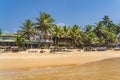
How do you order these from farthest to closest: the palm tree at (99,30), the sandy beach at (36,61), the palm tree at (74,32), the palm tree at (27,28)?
the palm tree at (99,30) < the palm tree at (74,32) < the palm tree at (27,28) < the sandy beach at (36,61)

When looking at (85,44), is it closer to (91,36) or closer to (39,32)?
(91,36)

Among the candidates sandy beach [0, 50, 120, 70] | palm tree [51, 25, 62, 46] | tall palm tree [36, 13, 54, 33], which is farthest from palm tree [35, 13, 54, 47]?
sandy beach [0, 50, 120, 70]

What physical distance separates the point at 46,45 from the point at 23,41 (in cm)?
912

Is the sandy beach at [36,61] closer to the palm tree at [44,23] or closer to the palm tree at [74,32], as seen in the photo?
the palm tree at [44,23]

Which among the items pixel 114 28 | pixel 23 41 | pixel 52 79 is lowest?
pixel 52 79

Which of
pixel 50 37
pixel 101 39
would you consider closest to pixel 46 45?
pixel 50 37

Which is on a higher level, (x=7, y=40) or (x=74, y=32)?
(x=74, y=32)

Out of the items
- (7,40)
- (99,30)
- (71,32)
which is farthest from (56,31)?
(99,30)

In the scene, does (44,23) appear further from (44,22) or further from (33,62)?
(33,62)

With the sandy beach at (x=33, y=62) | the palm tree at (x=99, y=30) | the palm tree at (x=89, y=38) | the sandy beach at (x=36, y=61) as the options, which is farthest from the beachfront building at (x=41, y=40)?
the sandy beach at (x=33, y=62)

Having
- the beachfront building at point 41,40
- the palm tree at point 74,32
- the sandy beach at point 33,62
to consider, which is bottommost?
the sandy beach at point 33,62

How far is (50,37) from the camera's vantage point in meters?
64.6

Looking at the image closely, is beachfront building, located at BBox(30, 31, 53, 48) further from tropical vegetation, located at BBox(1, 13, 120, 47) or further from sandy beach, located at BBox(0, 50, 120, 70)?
sandy beach, located at BBox(0, 50, 120, 70)

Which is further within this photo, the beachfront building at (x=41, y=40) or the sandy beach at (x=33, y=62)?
the beachfront building at (x=41, y=40)
